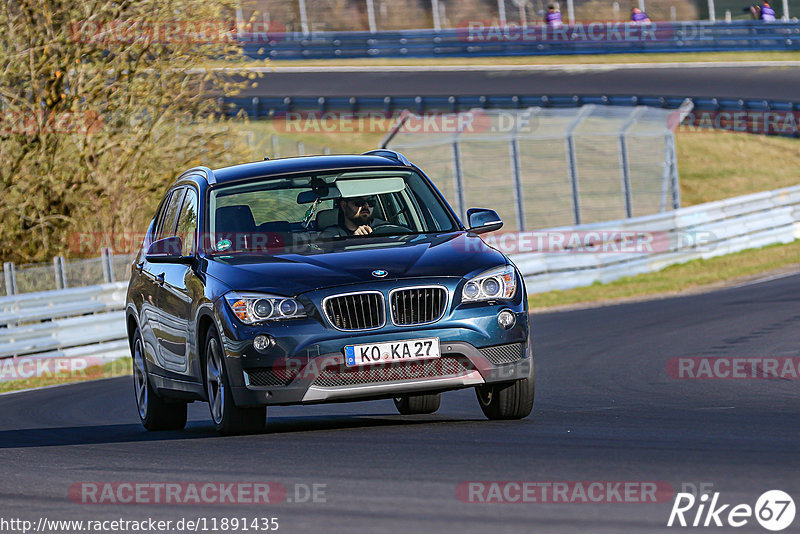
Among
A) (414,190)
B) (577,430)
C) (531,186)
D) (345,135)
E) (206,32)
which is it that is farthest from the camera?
(345,135)

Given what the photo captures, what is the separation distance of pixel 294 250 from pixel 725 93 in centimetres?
2995

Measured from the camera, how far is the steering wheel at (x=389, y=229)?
9.28 meters

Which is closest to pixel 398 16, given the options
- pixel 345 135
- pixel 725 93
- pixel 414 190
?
pixel 345 135

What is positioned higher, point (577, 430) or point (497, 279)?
point (497, 279)

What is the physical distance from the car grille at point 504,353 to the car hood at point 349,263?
469mm

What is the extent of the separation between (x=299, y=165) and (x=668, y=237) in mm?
15170

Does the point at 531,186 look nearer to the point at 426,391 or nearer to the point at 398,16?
the point at 398,16

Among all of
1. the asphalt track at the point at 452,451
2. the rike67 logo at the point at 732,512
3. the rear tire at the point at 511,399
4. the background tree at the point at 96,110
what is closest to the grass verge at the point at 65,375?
the asphalt track at the point at 452,451

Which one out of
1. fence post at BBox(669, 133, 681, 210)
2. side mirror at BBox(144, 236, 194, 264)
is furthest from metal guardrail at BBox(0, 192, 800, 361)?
side mirror at BBox(144, 236, 194, 264)

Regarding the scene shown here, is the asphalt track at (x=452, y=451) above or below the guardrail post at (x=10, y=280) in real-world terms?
above

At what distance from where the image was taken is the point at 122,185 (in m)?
23.2

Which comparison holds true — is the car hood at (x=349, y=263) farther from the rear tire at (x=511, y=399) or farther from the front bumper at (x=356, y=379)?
the rear tire at (x=511, y=399)

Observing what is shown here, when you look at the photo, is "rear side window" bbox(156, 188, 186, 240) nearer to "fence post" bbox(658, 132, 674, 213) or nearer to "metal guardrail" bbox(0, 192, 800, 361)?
"metal guardrail" bbox(0, 192, 800, 361)

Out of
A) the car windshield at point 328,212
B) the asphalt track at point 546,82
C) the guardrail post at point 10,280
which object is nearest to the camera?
the car windshield at point 328,212
